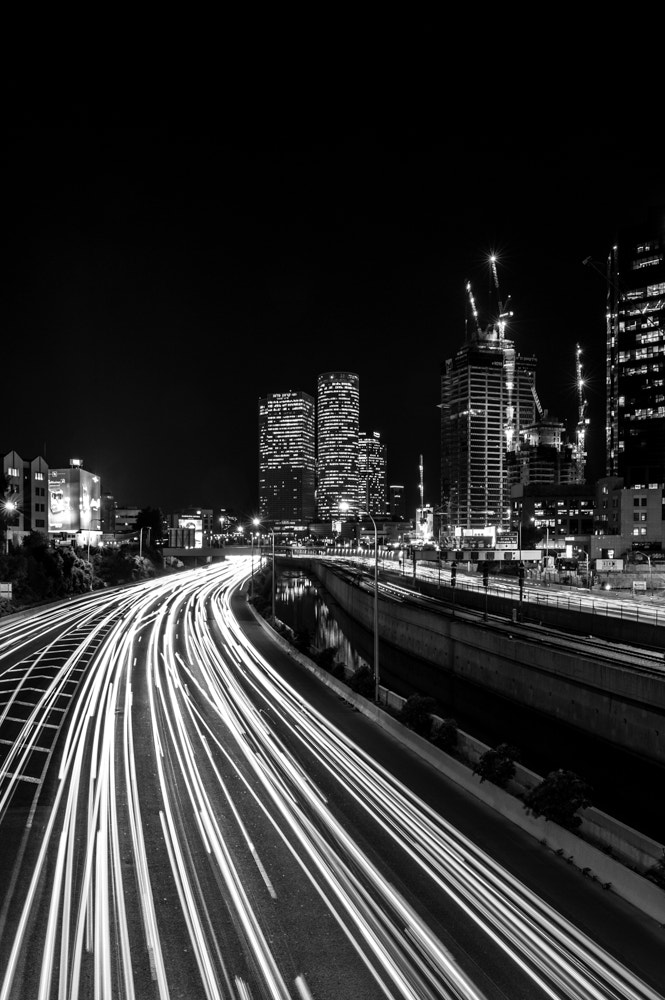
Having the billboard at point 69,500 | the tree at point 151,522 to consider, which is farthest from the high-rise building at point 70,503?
the tree at point 151,522

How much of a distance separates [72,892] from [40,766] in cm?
826

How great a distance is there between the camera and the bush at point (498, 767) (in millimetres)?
17453

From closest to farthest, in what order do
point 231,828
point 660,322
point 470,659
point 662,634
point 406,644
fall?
point 231,828, point 662,634, point 470,659, point 406,644, point 660,322

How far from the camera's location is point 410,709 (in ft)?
77.3

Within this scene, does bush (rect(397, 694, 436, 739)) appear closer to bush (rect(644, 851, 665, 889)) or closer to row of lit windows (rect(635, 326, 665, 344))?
bush (rect(644, 851, 665, 889))

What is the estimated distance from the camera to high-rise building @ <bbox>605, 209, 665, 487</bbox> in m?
142

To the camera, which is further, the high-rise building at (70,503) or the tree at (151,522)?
the tree at (151,522)

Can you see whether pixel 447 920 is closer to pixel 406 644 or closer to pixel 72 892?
pixel 72 892

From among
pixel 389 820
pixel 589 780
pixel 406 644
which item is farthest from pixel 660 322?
pixel 389 820

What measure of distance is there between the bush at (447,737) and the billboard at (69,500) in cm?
9325

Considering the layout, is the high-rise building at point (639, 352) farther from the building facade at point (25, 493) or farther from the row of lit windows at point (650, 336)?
the building facade at point (25, 493)

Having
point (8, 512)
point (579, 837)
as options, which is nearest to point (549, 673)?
point (579, 837)

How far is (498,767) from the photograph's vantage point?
17.6 meters

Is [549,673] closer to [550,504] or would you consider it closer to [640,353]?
[550,504]
